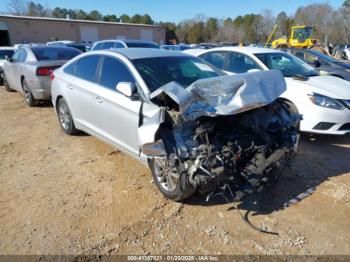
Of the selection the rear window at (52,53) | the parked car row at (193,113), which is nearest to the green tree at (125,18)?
the rear window at (52,53)

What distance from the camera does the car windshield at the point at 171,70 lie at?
3.83 meters

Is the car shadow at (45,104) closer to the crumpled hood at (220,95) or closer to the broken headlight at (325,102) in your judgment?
the crumpled hood at (220,95)

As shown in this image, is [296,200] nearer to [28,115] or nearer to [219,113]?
[219,113]

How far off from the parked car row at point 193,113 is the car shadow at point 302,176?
0.30 m

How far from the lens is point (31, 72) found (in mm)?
7531

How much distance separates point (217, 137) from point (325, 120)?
2.70 metres

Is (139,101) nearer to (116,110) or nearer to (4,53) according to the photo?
(116,110)

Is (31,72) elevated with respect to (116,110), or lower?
lower

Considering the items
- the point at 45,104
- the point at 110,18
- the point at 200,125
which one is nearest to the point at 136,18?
the point at 110,18

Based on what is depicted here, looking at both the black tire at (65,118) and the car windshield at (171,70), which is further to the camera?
the black tire at (65,118)

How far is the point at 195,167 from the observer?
9.68ft

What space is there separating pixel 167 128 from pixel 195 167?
1.63 feet

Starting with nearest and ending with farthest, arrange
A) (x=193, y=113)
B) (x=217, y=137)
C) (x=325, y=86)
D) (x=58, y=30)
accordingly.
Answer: (x=193, y=113)
(x=217, y=137)
(x=325, y=86)
(x=58, y=30)

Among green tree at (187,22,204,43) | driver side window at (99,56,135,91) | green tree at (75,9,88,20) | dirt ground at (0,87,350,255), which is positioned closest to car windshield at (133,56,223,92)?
driver side window at (99,56,135,91)
